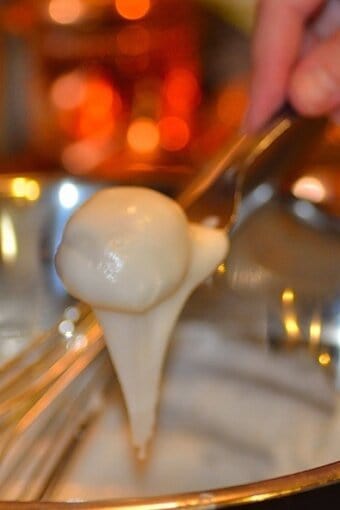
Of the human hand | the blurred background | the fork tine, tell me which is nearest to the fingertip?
the human hand

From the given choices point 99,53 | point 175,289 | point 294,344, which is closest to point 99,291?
point 175,289

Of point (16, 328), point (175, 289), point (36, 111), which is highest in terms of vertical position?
point (175, 289)

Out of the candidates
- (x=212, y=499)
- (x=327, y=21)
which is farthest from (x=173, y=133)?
(x=212, y=499)

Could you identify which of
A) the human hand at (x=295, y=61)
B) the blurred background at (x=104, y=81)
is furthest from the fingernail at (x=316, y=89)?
the blurred background at (x=104, y=81)

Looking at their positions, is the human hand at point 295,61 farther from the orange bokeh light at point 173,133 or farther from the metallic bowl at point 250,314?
Result: the orange bokeh light at point 173,133

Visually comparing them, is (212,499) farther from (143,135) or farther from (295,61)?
(143,135)

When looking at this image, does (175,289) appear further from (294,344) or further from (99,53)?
(99,53)
